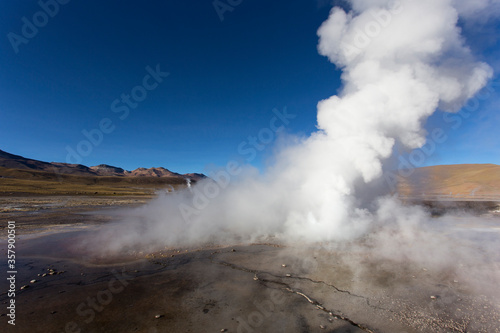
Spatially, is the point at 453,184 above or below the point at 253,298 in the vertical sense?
above

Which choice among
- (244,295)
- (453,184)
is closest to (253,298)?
(244,295)

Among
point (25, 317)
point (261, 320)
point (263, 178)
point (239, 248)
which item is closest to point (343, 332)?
point (261, 320)

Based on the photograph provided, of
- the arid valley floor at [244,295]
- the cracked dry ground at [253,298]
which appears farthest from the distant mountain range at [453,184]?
the cracked dry ground at [253,298]

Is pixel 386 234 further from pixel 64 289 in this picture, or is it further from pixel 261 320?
pixel 64 289

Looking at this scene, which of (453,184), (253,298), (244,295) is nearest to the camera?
(253,298)

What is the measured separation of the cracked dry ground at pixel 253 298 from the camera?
4.82 meters

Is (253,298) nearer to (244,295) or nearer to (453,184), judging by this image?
(244,295)

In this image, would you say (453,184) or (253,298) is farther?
(453,184)

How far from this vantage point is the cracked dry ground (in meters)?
4.82

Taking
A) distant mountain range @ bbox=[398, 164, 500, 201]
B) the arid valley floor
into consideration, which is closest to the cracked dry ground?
the arid valley floor

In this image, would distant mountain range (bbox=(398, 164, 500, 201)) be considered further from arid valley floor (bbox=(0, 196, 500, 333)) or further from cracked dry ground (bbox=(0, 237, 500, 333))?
cracked dry ground (bbox=(0, 237, 500, 333))

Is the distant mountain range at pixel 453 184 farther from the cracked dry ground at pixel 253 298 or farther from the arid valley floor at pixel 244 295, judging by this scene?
the cracked dry ground at pixel 253 298

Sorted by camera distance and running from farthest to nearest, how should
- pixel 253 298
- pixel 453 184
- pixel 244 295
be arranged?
pixel 453 184, pixel 244 295, pixel 253 298

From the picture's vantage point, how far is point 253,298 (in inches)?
233
